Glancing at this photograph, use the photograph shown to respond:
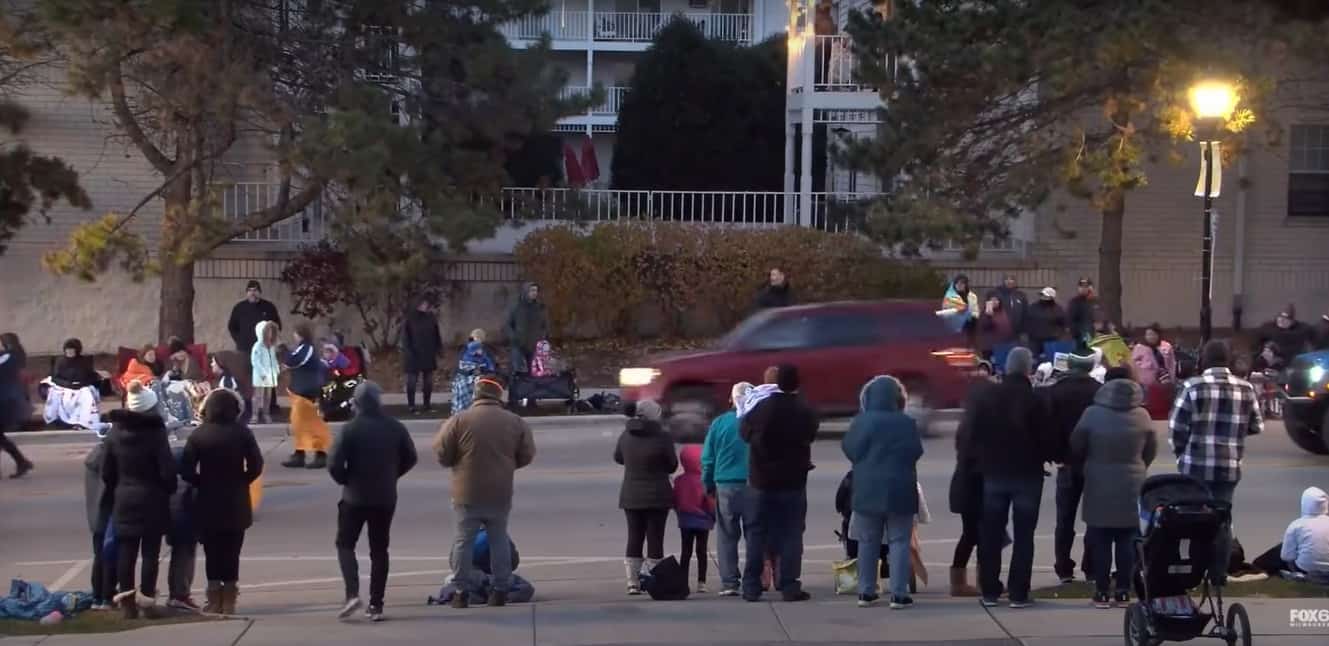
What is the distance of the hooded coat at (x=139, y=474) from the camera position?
10539 millimetres

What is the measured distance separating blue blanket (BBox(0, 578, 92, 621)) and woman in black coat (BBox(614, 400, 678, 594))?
3732mm

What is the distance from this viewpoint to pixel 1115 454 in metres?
10.1

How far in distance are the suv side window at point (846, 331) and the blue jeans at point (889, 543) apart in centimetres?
892

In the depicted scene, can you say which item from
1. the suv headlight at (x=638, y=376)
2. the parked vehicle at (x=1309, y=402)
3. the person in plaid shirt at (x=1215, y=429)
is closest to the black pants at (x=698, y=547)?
the person in plaid shirt at (x=1215, y=429)

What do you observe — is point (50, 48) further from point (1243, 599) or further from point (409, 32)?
point (1243, 599)

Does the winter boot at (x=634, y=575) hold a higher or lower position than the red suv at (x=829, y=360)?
lower

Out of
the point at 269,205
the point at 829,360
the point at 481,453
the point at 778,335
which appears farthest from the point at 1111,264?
the point at 481,453

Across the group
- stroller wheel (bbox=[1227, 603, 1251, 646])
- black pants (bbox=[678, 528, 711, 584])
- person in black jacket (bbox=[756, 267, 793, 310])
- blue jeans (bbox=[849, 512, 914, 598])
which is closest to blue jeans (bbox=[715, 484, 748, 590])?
black pants (bbox=[678, 528, 711, 584])

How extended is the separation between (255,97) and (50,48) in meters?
2.91

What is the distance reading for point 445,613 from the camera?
420 inches

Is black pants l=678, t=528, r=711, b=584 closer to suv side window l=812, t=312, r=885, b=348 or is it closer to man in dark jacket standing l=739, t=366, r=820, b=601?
man in dark jacket standing l=739, t=366, r=820, b=601

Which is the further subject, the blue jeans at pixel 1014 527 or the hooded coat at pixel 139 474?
the hooded coat at pixel 139 474

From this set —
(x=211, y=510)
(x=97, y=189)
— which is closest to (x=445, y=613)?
(x=211, y=510)

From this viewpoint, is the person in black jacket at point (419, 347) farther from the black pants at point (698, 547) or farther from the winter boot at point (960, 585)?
the winter boot at point (960, 585)
